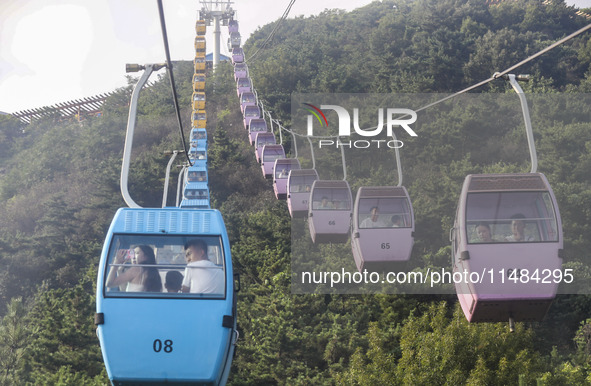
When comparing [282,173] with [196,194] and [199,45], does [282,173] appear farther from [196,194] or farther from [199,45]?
[199,45]

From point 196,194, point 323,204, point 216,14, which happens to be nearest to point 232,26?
point 216,14

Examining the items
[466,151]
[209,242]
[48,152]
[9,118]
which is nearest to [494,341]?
[209,242]

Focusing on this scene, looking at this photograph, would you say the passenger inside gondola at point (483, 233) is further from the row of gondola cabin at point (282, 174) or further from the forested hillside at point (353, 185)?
the row of gondola cabin at point (282, 174)

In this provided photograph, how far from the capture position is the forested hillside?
19.5 meters

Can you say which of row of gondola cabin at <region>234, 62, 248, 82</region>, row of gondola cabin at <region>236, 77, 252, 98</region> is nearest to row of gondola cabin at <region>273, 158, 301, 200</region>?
row of gondola cabin at <region>236, 77, 252, 98</region>

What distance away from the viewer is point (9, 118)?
64500mm

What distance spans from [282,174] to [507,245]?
17858 mm

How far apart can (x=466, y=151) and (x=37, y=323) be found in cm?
2548

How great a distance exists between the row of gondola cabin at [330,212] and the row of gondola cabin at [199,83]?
37346 mm

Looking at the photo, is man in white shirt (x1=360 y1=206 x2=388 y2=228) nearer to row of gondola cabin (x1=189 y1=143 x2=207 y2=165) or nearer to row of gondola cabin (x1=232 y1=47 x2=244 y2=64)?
row of gondola cabin (x1=189 y1=143 x2=207 y2=165)

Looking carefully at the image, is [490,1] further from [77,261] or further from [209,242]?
[209,242]

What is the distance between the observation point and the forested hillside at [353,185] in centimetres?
1953

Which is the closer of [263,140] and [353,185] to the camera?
[263,140]

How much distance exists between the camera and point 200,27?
6284 centimetres
